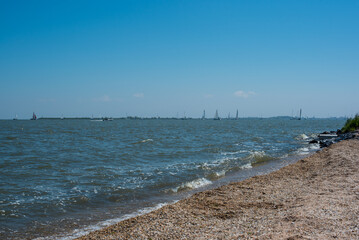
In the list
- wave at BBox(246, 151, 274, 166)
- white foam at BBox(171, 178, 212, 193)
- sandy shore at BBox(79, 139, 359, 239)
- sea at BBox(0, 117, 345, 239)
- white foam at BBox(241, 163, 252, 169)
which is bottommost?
sea at BBox(0, 117, 345, 239)

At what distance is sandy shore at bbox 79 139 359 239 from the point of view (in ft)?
18.1

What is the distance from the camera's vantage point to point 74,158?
2028 cm

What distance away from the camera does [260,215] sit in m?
6.70

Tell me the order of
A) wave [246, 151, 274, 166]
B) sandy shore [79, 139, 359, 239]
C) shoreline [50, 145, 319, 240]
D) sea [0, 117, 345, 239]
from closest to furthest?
sandy shore [79, 139, 359, 239], shoreline [50, 145, 319, 240], sea [0, 117, 345, 239], wave [246, 151, 274, 166]

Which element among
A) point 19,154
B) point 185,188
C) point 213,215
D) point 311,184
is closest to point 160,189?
point 185,188

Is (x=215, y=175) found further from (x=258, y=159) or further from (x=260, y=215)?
(x=260, y=215)

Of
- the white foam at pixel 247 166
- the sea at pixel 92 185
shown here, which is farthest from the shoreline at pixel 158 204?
the white foam at pixel 247 166

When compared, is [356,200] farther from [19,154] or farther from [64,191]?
[19,154]

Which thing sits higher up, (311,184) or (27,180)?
(311,184)

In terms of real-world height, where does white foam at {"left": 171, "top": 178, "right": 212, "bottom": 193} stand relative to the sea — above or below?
above

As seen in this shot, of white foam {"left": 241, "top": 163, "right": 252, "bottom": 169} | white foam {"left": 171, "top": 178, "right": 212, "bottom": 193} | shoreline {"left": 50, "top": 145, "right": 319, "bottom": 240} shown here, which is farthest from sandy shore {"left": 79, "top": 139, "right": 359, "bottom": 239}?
white foam {"left": 241, "top": 163, "right": 252, "bottom": 169}

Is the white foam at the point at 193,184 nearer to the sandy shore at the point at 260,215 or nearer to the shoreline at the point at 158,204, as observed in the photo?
the shoreline at the point at 158,204

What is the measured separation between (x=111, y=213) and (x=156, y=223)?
3015mm

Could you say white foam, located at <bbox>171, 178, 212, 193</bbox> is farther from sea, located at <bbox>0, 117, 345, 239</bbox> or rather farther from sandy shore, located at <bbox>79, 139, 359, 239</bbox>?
sandy shore, located at <bbox>79, 139, 359, 239</bbox>
